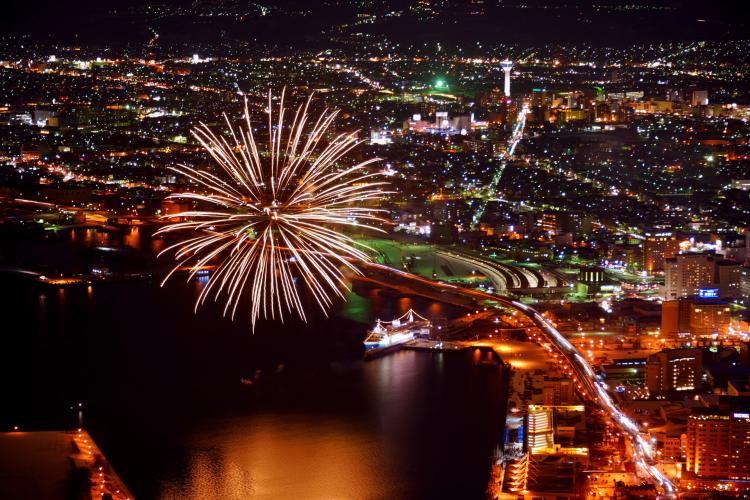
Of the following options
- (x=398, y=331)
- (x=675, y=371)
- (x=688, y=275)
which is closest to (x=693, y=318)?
(x=688, y=275)

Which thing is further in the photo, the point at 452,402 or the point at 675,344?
the point at 675,344

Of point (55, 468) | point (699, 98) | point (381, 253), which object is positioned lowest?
point (55, 468)

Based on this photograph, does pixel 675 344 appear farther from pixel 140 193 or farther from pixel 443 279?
pixel 140 193

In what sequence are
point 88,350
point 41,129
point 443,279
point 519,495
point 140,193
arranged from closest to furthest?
1. point 519,495
2. point 88,350
3. point 443,279
4. point 140,193
5. point 41,129

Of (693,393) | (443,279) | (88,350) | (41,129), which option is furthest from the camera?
(41,129)

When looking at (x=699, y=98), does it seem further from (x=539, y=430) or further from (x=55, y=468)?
(x=55, y=468)

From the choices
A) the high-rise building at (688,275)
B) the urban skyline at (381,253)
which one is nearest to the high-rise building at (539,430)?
the urban skyline at (381,253)

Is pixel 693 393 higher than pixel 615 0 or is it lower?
lower

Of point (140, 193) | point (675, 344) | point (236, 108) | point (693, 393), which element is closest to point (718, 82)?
point (236, 108)

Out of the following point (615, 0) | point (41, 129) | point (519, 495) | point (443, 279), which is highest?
point (615, 0)
